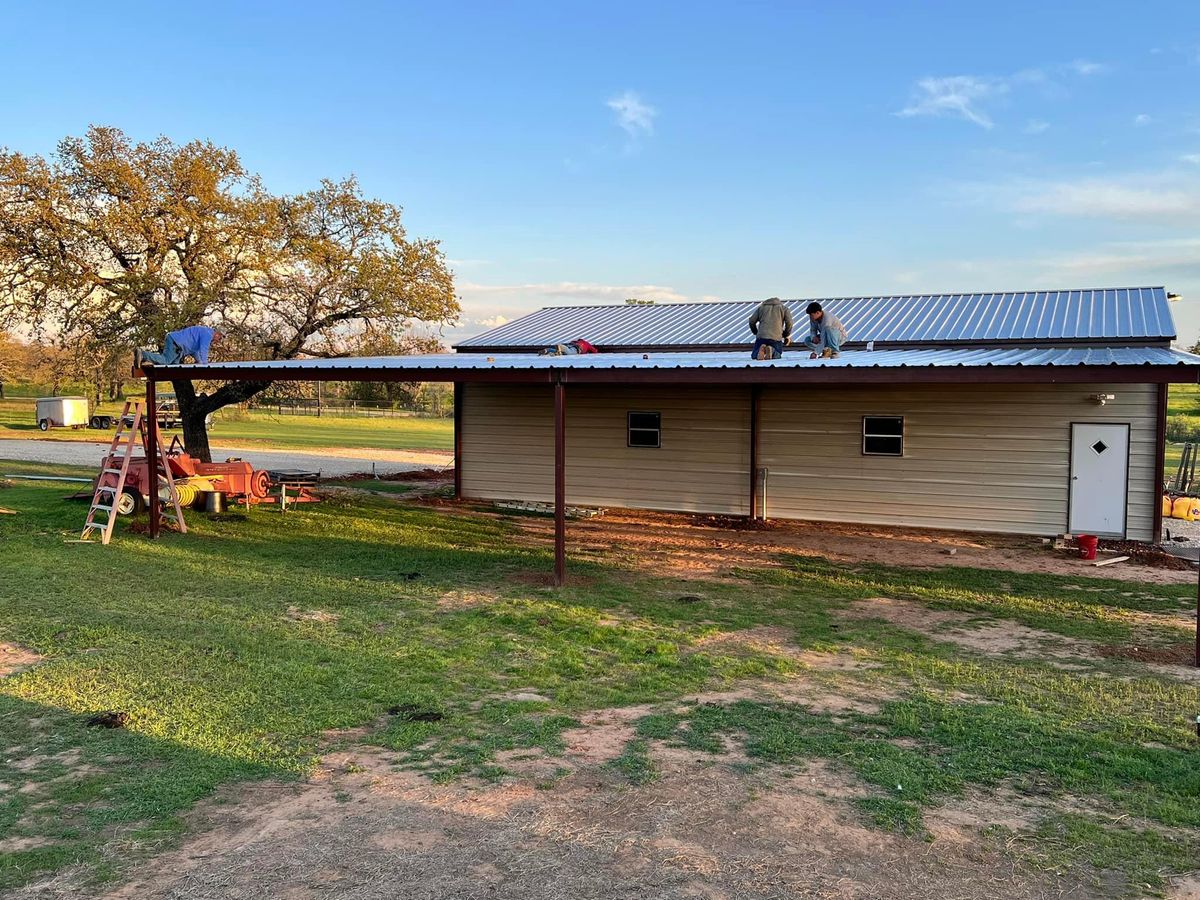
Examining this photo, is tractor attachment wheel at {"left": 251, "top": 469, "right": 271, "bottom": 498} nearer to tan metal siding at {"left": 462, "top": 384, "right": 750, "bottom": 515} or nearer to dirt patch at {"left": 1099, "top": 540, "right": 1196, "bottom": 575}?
tan metal siding at {"left": 462, "top": 384, "right": 750, "bottom": 515}

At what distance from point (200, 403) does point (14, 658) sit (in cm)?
1265

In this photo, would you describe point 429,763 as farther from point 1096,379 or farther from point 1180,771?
point 1096,379

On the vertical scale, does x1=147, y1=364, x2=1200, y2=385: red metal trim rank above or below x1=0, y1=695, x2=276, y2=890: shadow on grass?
above

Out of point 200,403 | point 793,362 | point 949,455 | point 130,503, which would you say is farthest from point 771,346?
point 200,403

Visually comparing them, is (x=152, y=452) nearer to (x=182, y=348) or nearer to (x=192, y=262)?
(x=182, y=348)

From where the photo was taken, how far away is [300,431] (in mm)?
39875

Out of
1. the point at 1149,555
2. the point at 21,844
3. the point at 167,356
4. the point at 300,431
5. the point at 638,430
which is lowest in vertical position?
the point at 21,844

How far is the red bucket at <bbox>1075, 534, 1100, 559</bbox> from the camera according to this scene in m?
12.2

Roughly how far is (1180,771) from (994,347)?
33.8 ft

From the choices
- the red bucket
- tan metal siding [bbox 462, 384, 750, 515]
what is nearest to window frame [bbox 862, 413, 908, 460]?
tan metal siding [bbox 462, 384, 750, 515]

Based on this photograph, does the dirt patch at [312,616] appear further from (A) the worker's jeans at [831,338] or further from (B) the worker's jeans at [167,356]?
(A) the worker's jeans at [831,338]

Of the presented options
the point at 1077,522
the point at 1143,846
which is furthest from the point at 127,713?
the point at 1077,522

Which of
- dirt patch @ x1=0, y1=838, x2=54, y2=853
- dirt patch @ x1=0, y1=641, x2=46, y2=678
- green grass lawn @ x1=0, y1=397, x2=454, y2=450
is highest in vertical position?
green grass lawn @ x1=0, y1=397, x2=454, y2=450

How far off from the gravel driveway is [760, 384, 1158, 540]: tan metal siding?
12071 millimetres
